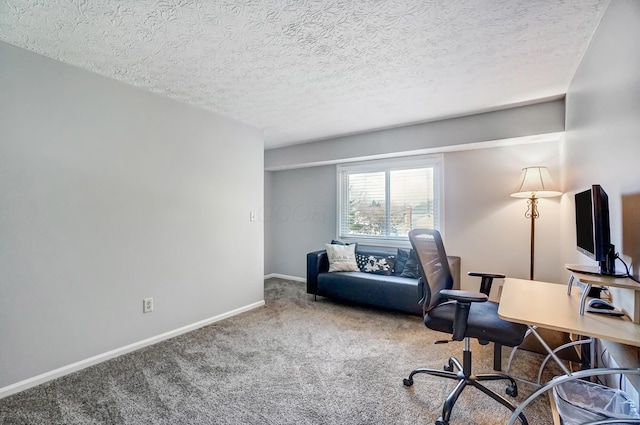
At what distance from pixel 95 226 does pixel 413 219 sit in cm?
351

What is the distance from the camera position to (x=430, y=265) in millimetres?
2115

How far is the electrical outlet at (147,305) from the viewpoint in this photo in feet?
8.77

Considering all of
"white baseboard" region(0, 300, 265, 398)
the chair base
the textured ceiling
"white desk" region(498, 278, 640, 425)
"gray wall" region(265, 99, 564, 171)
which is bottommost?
"white baseboard" region(0, 300, 265, 398)

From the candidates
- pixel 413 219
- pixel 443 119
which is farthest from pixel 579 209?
pixel 413 219

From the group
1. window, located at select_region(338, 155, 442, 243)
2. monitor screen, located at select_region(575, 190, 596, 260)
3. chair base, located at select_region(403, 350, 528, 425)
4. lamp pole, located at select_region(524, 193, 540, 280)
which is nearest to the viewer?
monitor screen, located at select_region(575, 190, 596, 260)

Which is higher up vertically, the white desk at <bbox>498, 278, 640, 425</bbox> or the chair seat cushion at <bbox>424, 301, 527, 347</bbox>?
the white desk at <bbox>498, 278, 640, 425</bbox>

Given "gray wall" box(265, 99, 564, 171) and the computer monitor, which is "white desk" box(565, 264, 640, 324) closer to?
the computer monitor

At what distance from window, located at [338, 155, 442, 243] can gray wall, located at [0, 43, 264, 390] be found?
1.90 metres

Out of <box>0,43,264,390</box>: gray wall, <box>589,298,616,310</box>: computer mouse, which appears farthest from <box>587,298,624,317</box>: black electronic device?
Answer: <box>0,43,264,390</box>: gray wall

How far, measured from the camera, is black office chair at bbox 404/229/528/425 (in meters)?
1.71

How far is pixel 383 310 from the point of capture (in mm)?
3693

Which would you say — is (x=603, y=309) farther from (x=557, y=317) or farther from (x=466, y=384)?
(x=466, y=384)

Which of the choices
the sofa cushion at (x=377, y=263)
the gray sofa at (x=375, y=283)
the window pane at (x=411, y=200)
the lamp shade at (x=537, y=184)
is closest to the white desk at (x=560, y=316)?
the lamp shade at (x=537, y=184)

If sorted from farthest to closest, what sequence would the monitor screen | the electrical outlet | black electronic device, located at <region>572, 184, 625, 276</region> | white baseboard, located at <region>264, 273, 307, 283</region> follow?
white baseboard, located at <region>264, 273, 307, 283</region>
the electrical outlet
the monitor screen
black electronic device, located at <region>572, 184, 625, 276</region>
